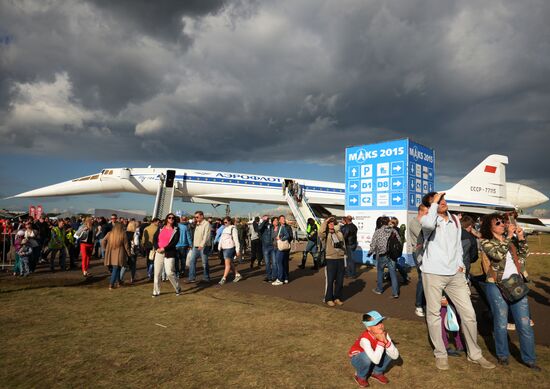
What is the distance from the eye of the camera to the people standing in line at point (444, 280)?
3764 mm

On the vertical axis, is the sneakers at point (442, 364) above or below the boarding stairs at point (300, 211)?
below

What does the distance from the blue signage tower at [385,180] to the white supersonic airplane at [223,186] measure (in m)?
10.3

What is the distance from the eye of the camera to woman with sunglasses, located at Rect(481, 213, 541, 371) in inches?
146

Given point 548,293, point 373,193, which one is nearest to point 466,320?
point 548,293

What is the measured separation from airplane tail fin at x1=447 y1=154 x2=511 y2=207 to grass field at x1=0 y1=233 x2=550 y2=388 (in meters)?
21.6

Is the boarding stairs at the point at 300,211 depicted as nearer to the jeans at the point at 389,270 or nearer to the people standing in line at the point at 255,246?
the people standing in line at the point at 255,246

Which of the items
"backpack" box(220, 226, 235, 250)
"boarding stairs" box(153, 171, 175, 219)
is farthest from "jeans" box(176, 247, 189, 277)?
"boarding stairs" box(153, 171, 175, 219)

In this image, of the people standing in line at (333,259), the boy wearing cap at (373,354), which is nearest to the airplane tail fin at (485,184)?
the people standing in line at (333,259)

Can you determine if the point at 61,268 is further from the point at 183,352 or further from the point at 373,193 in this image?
the point at 373,193

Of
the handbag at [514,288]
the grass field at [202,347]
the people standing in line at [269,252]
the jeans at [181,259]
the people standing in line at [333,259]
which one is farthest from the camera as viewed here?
the jeans at [181,259]

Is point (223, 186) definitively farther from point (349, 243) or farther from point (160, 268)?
point (160, 268)

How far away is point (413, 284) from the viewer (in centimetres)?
875

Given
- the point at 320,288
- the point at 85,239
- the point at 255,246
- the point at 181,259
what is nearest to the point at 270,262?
the point at 320,288

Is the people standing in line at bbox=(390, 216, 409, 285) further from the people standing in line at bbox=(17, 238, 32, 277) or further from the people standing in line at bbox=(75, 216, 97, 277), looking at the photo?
the people standing in line at bbox=(17, 238, 32, 277)
